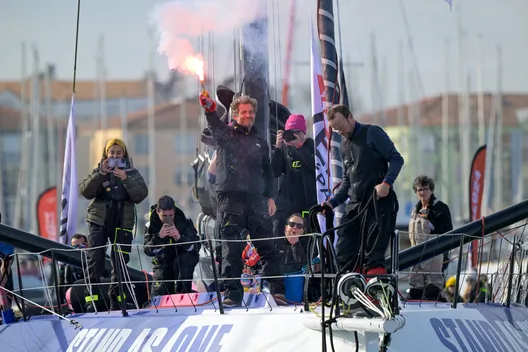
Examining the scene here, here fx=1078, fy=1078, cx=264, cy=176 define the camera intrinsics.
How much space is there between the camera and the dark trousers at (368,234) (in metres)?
7.50

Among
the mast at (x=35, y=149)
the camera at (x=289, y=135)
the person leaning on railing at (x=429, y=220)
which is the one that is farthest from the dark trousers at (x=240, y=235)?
the mast at (x=35, y=149)

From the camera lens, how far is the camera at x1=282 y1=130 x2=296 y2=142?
1005cm

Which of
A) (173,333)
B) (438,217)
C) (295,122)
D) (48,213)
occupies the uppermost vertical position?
(295,122)

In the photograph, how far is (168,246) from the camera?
948cm

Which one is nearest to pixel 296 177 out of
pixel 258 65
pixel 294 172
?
pixel 294 172

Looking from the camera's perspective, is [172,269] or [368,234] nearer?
[368,234]

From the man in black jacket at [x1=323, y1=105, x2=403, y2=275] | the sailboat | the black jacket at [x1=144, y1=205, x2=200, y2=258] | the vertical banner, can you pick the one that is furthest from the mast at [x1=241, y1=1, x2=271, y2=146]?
the vertical banner

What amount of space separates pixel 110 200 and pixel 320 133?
6.79 ft

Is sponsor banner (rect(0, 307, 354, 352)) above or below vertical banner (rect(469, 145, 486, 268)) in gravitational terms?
below

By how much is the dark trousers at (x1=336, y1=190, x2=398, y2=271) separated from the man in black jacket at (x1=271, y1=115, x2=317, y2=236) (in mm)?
2318

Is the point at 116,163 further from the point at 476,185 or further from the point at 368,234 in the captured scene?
the point at 476,185

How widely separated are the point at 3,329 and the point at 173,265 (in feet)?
5.31

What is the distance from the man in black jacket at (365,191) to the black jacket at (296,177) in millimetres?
2274

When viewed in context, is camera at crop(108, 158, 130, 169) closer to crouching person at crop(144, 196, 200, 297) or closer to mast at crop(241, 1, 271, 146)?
crouching person at crop(144, 196, 200, 297)
